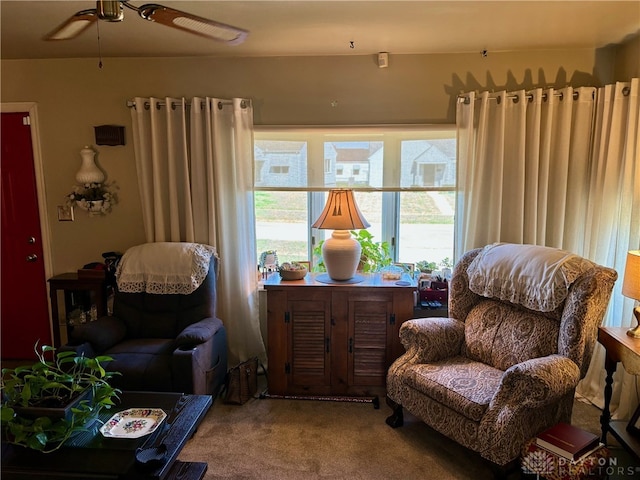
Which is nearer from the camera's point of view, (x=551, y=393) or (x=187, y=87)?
(x=551, y=393)

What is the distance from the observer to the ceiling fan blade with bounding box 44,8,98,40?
170cm

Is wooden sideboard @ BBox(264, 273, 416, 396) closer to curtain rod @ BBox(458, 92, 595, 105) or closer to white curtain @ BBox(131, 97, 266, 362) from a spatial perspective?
white curtain @ BBox(131, 97, 266, 362)

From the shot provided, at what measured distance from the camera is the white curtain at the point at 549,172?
2.83 meters

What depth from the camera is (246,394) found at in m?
2.98

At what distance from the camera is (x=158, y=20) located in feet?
5.58

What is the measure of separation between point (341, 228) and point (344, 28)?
49.6 inches

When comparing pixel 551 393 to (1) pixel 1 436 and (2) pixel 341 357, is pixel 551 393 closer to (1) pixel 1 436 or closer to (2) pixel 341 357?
(2) pixel 341 357

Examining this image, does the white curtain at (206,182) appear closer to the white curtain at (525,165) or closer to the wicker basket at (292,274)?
the wicker basket at (292,274)

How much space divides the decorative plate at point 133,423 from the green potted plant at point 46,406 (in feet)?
0.32

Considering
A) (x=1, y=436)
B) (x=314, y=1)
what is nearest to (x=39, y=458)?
(x=1, y=436)

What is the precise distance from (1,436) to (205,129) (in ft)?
7.37

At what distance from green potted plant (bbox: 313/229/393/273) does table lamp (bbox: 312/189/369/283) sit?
271 millimetres

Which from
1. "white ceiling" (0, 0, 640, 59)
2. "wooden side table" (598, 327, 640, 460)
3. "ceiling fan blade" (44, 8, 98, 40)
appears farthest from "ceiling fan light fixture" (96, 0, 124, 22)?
"wooden side table" (598, 327, 640, 460)

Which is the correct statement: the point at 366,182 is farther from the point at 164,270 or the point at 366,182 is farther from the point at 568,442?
the point at 568,442
